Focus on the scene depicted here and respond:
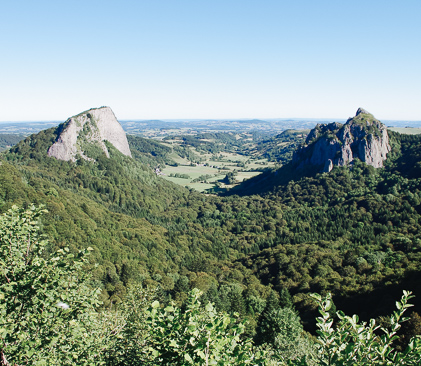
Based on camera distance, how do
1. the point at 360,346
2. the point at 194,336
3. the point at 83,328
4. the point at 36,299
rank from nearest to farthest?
the point at 360,346 < the point at 194,336 < the point at 36,299 < the point at 83,328

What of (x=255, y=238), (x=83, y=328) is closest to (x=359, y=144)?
(x=255, y=238)

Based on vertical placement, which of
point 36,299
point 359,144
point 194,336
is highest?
point 359,144

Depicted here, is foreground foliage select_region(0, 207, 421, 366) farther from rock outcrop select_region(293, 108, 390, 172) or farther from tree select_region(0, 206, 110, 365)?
rock outcrop select_region(293, 108, 390, 172)

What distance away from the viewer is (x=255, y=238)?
135m

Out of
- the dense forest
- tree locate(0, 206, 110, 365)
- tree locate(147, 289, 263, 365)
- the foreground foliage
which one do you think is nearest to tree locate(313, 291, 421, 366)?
the foreground foliage

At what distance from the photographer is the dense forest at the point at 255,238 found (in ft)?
193

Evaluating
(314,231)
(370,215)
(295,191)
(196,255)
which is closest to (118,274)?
(196,255)

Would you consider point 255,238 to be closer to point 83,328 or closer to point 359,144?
point 359,144

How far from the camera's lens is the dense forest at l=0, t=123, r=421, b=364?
58969 millimetres

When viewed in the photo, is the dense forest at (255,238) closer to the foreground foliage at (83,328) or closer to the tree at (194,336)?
the tree at (194,336)

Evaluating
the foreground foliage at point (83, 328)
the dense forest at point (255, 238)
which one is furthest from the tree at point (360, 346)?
the dense forest at point (255, 238)

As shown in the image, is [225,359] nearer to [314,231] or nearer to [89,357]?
[89,357]

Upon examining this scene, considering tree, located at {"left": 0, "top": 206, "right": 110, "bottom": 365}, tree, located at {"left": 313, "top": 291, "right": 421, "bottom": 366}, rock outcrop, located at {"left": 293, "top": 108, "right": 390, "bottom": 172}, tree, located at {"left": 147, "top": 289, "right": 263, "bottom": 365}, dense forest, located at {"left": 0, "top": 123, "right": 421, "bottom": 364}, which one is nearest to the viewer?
tree, located at {"left": 313, "top": 291, "right": 421, "bottom": 366}

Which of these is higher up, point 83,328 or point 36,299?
point 36,299
